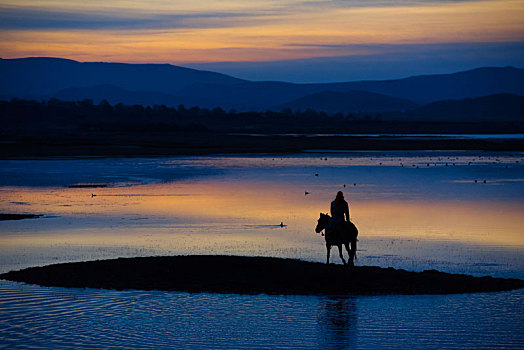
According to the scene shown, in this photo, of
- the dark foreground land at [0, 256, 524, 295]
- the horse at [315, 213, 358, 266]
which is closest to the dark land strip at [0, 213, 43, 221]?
the dark foreground land at [0, 256, 524, 295]

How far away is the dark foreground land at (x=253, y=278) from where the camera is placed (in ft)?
55.1

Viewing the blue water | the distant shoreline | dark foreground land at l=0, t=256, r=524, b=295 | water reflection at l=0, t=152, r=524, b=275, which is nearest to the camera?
the blue water

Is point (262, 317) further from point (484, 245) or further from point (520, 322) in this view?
point (484, 245)

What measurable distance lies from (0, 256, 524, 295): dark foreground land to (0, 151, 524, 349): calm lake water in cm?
49

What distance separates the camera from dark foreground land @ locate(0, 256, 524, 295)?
16781mm

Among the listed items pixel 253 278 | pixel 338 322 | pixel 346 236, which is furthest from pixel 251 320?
pixel 346 236

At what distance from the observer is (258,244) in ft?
76.0

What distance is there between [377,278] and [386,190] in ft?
76.0

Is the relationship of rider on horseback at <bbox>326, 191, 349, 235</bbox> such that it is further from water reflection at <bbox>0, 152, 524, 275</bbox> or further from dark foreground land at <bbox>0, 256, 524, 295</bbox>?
water reflection at <bbox>0, 152, 524, 275</bbox>

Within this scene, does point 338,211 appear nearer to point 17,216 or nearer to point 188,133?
point 17,216

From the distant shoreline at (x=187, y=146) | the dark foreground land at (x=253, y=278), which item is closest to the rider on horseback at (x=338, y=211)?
the dark foreground land at (x=253, y=278)

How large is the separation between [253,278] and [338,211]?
2.33 m

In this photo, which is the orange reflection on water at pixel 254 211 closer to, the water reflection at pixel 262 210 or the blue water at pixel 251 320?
the water reflection at pixel 262 210

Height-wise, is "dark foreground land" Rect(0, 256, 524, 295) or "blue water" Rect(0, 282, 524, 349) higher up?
"dark foreground land" Rect(0, 256, 524, 295)
